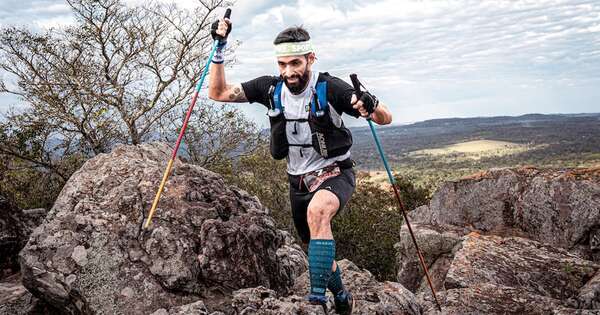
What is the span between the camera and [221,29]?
5637mm

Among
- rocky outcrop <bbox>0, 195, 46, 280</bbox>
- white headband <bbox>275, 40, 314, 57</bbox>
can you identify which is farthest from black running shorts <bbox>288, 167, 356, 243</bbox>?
rocky outcrop <bbox>0, 195, 46, 280</bbox>

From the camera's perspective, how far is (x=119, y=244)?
6070 millimetres

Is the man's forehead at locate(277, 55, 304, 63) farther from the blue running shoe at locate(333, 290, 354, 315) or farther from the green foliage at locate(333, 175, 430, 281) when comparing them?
the green foliage at locate(333, 175, 430, 281)

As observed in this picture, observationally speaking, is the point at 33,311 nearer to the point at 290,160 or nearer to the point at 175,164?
the point at 175,164

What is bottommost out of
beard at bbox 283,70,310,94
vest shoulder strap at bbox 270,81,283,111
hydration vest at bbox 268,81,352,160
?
hydration vest at bbox 268,81,352,160

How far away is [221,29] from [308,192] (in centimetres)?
226

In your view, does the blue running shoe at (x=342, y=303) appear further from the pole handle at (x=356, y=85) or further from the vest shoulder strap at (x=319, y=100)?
the pole handle at (x=356, y=85)

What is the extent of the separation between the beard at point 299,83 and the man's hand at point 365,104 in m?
0.63

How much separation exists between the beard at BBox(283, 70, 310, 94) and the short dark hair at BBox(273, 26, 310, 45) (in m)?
0.37

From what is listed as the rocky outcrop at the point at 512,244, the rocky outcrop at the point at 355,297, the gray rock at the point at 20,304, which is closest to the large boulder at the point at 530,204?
the rocky outcrop at the point at 512,244

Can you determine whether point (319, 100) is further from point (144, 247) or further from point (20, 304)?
point (20, 304)

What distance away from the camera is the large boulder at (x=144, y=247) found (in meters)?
5.78

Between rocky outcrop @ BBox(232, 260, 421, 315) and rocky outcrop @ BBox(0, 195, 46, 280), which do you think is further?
rocky outcrop @ BBox(0, 195, 46, 280)

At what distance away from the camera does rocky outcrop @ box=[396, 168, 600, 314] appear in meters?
6.88
